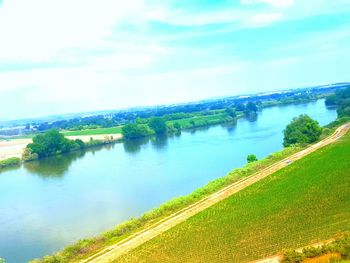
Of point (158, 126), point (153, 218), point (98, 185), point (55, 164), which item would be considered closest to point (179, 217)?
point (153, 218)

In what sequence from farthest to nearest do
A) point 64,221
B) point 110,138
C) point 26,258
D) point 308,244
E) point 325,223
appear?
point 110,138 → point 64,221 → point 26,258 → point 325,223 → point 308,244

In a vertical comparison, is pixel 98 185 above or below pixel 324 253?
below

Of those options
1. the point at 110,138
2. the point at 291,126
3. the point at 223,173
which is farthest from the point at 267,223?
the point at 110,138

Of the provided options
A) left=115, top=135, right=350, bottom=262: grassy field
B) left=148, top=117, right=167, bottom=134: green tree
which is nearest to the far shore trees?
left=148, top=117, right=167, bottom=134: green tree

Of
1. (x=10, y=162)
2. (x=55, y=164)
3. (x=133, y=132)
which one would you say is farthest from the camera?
(x=133, y=132)

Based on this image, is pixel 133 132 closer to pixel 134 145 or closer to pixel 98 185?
pixel 134 145

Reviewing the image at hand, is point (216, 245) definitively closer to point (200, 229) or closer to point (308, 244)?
point (200, 229)

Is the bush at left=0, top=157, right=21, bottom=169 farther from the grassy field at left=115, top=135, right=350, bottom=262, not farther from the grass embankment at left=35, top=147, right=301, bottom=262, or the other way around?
the grassy field at left=115, top=135, right=350, bottom=262
